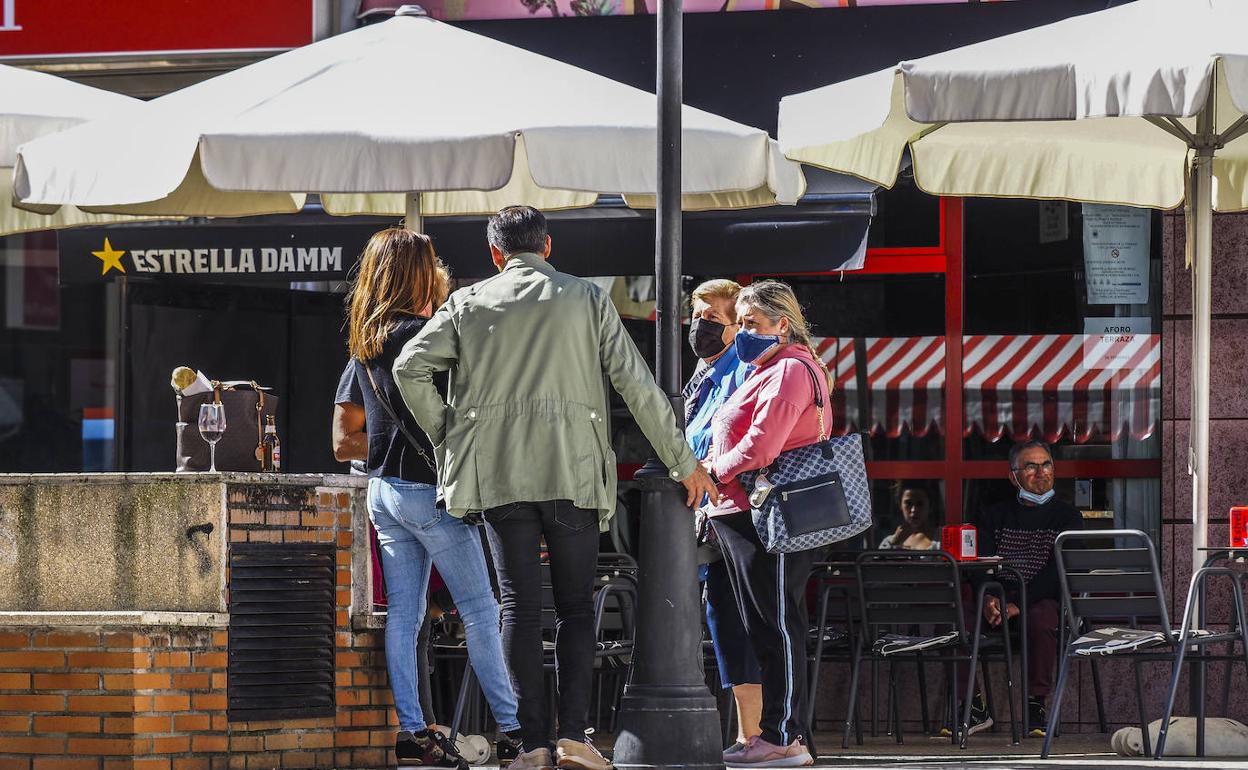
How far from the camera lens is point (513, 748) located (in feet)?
22.5

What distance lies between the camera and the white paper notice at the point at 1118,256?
33.2ft

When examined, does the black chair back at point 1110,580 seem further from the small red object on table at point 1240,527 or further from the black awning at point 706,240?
the black awning at point 706,240

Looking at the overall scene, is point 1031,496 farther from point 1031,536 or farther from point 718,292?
point 718,292

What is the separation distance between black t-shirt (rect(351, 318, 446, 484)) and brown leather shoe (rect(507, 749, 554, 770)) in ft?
3.34

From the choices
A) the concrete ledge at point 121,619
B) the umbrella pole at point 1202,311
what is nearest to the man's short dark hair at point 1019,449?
the umbrella pole at point 1202,311

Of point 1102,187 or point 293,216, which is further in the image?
point 293,216

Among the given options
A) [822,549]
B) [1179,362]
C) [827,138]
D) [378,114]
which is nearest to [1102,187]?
[1179,362]

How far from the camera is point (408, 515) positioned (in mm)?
6871

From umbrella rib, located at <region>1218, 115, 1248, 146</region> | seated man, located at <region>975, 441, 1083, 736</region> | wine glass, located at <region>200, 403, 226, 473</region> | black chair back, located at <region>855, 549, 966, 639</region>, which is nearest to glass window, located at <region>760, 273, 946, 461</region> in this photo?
seated man, located at <region>975, 441, 1083, 736</region>

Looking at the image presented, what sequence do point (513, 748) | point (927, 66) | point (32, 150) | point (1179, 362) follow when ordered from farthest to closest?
point (1179, 362)
point (32, 150)
point (927, 66)
point (513, 748)

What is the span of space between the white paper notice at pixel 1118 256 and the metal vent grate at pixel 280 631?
467 cm

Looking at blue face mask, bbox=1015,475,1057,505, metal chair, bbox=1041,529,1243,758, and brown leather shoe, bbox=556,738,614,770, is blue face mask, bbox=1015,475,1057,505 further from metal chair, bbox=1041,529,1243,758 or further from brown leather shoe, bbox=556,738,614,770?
brown leather shoe, bbox=556,738,614,770

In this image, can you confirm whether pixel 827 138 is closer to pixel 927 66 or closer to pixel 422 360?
pixel 927 66

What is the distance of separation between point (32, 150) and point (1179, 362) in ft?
18.3
